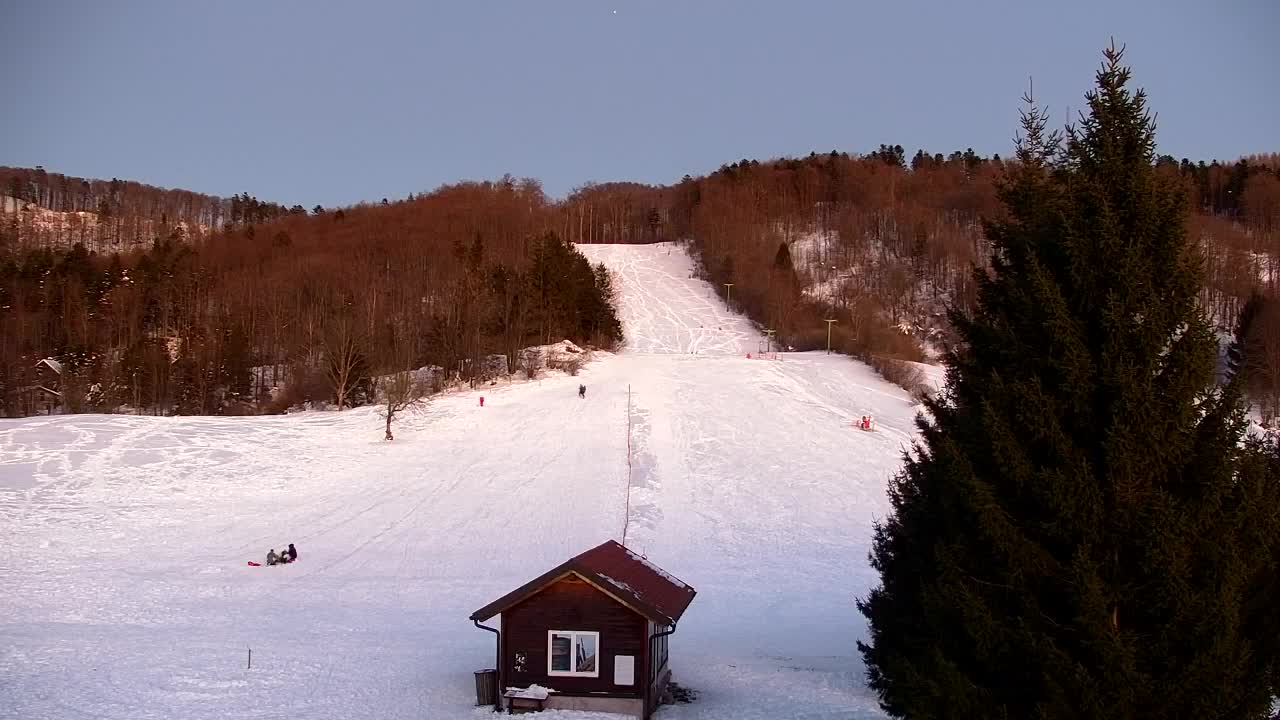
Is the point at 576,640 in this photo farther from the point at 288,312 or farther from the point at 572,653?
the point at 288,312

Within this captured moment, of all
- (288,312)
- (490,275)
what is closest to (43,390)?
(288,312)

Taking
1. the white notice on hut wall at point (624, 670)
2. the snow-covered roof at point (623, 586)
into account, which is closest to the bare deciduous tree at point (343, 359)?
the snow-covered roof at point (623, 586)

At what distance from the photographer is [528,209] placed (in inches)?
4985

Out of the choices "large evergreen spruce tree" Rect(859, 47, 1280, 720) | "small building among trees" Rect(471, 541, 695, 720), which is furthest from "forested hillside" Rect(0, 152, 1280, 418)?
"large evergreen spruce tree" Rect(859, 47, 1280, 720)

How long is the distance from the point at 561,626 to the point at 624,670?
1.48m

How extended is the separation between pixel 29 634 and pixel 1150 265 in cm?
2335

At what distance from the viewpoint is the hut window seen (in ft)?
60.0

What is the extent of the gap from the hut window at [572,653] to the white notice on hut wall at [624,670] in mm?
395

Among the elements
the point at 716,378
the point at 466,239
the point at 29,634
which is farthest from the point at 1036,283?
the point at 466,239

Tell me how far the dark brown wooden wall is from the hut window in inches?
3.8

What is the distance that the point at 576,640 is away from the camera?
60.3 ft

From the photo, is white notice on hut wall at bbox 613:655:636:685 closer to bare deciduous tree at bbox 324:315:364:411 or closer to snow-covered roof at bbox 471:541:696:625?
snow-covered roof at bbox 471:541:696:625

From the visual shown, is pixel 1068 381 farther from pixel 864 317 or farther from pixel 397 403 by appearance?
pixel 864 317

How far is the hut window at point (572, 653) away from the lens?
720 inches
